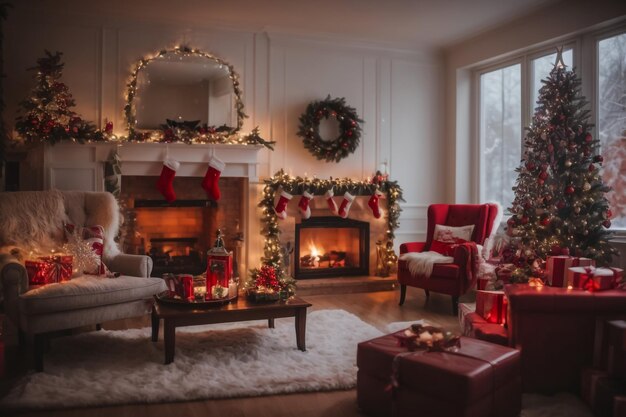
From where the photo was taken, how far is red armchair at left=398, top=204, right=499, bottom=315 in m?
5.03

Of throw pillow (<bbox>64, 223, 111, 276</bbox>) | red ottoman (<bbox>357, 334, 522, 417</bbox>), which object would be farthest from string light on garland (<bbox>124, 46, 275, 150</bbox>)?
red ottoman (<bbox>357, 334, 522, 417</bbox>)

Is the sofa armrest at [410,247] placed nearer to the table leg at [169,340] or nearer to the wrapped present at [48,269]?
the table leg at [169,340]

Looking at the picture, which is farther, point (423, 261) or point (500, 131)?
point (500, 131)

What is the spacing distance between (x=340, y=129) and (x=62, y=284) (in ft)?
12.7

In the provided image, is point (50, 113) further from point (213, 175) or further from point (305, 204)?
point (305, 204)

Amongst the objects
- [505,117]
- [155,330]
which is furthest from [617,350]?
[505,117]

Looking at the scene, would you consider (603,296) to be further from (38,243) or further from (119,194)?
(119,194)

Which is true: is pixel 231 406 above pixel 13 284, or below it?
below

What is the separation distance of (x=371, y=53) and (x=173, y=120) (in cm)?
255

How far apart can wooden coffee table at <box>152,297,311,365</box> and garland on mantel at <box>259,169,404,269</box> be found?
2.18 metres

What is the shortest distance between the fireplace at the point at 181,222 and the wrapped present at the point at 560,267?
3.50 m

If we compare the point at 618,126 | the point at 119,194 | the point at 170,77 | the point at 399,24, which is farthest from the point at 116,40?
the point at 618,126

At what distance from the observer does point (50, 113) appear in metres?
5.26

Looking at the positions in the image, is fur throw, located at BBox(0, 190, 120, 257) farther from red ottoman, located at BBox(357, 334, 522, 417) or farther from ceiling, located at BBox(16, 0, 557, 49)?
red ottoman, located at BBox(357, 334, 522, 417)
